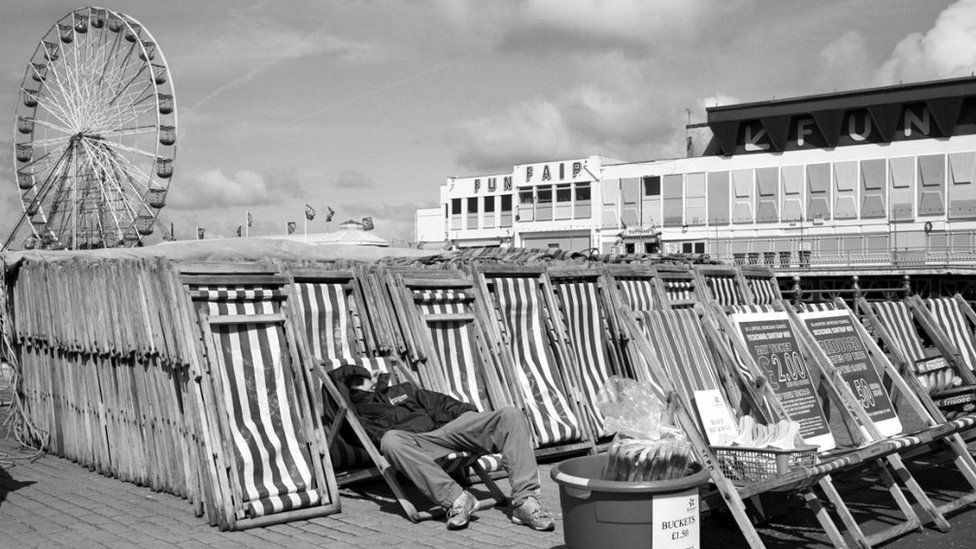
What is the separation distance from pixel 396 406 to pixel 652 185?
53220 millimetres

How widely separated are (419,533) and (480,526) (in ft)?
1.46

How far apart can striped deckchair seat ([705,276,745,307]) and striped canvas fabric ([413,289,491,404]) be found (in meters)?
5.60

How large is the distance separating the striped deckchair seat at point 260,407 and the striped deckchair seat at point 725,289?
25.8 feet

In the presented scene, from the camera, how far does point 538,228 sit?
2451 inches

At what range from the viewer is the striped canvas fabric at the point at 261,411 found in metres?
6.20

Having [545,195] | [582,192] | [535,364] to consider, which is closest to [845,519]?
[535,364]

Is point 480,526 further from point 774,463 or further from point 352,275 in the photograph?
point 352,275

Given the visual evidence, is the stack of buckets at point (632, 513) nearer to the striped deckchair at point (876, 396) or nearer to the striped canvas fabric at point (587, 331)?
the striped deckchair at point (876, 396)

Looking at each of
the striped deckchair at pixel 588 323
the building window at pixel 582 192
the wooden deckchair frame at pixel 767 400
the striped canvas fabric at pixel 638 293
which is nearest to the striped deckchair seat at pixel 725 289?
the striped canvas fabric at pixel 638 293

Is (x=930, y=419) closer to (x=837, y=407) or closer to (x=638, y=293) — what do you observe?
(x=837, y=407)

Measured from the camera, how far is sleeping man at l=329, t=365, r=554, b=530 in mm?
6109

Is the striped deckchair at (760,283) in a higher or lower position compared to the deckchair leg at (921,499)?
higher

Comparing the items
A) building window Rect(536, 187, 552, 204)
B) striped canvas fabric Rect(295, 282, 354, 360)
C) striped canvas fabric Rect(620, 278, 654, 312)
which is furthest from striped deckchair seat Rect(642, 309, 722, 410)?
building window Rect(536, 187, 552, 204)

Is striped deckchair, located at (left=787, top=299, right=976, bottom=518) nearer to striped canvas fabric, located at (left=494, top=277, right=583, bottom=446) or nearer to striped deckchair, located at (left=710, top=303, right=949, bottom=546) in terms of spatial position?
striped deckchair, located at (left=710, top=303, right=949, bottom=546)
